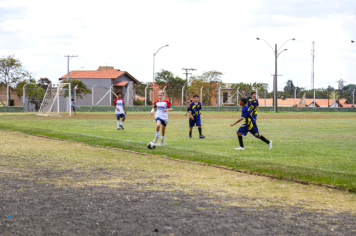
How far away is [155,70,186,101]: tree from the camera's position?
83812 millimetres

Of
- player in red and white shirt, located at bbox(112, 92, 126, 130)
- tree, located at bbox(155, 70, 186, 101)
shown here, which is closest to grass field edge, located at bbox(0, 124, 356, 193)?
player in red and white shirt, located at bbox(112, 92, 126, 130)

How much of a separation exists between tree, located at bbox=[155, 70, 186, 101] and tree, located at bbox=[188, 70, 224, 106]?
8.22m

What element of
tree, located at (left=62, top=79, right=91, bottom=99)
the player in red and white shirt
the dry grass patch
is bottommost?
the dry grass patch

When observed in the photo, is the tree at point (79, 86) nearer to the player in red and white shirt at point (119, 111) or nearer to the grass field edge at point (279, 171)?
the player in red and white shirt at point (119, 111)

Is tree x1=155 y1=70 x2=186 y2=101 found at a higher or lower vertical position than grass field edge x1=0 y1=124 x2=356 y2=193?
higher

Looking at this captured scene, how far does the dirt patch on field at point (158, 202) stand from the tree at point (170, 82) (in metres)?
75.4

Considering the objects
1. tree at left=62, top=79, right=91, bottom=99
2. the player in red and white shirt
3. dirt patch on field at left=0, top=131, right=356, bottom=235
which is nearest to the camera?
dirt patch on field at left=0, top=131, right=356, bottom=235

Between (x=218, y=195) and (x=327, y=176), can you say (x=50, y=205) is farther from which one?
(x=327, y=176)

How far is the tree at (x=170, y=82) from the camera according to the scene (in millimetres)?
83812

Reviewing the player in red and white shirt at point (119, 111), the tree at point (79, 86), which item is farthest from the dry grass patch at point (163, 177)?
the tree at point (79, 86)

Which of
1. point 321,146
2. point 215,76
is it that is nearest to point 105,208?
point 321,146

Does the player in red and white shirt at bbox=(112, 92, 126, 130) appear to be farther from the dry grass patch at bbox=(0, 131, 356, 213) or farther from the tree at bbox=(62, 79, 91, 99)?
the tree at bbox=(62, 79, 91, 99)

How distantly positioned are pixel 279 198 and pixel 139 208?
2.00 metres

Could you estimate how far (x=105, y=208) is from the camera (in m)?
5.10
